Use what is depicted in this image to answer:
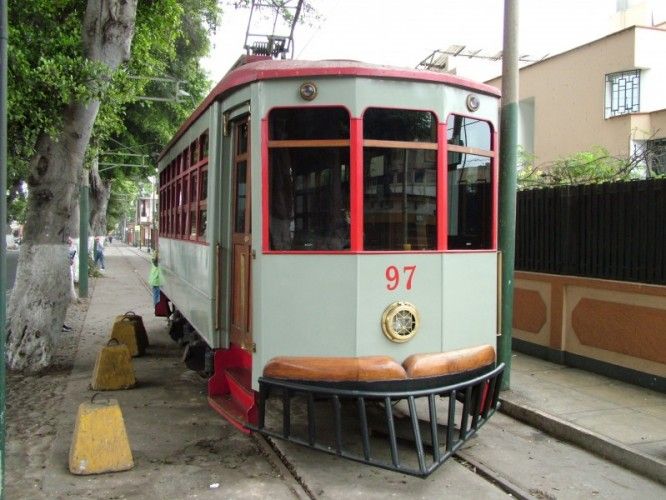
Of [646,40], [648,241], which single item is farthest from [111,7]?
[646,40]

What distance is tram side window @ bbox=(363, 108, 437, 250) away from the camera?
4637 mm

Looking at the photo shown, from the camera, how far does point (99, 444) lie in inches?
187

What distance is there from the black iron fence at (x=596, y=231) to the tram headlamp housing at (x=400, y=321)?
3.27 m

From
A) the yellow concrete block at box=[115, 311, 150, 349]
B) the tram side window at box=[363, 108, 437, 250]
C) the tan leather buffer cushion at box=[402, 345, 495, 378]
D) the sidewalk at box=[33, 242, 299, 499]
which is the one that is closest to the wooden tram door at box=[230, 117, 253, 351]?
the sidewalk at box=[33, 242, 299, 499]

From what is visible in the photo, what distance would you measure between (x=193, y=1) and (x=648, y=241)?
46.2 ft

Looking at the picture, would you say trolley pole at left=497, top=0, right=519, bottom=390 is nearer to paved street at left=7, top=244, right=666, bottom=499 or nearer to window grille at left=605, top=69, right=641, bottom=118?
paved street at left=7, top=244, right=666, bottom=499

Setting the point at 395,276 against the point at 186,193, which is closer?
the point at 395,276

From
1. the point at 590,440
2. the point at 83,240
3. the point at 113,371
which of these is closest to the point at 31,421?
the point at 113,371

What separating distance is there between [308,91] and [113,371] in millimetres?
4353

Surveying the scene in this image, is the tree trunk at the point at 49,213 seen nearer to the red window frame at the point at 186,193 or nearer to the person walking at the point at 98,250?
the red window frame at the point at 186,193

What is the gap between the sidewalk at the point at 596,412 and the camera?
5.00 m

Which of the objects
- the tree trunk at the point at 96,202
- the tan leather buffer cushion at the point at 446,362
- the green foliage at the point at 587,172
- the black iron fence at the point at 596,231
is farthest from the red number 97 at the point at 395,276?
the tree trunk at the point at 96,202

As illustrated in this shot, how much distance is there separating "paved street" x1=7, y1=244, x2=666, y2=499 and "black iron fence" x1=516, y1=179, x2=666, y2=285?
2.20 metres

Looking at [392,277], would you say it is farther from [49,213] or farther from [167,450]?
[49,213]
